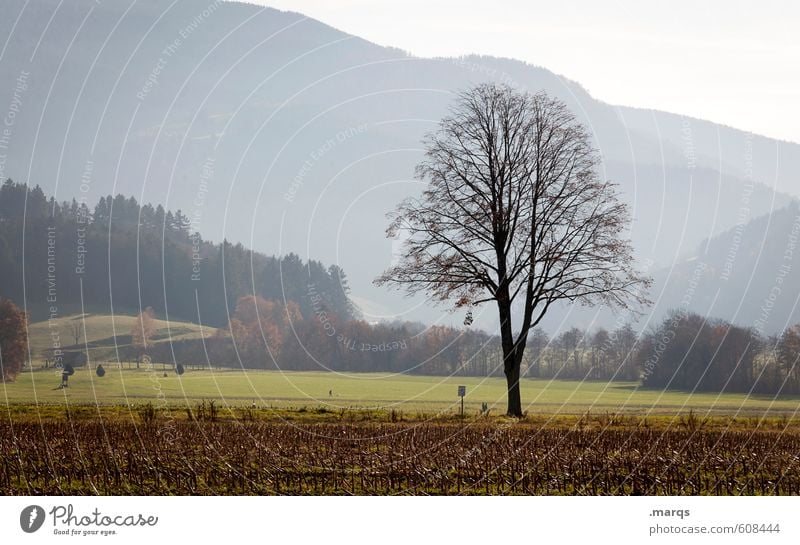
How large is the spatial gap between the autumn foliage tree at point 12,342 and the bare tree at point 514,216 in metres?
75.3

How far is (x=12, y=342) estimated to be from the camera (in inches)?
4801

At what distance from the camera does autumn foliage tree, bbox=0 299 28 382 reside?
11062 centimetres

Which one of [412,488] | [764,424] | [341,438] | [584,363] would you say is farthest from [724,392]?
[412,488]

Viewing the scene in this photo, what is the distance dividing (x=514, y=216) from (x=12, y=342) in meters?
94.5

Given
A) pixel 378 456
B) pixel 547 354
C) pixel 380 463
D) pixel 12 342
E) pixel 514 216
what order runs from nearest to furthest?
pixel 380 463
pixel 378 456
pixel 514 216
pixel 12 342
pixel 547 354

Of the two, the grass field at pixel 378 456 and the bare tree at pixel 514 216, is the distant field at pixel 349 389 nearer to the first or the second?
the bare tree at pixel 514 216

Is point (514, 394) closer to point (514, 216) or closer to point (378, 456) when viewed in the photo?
point (514, 216)

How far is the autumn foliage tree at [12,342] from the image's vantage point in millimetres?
110625

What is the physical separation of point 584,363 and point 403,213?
138083 mm

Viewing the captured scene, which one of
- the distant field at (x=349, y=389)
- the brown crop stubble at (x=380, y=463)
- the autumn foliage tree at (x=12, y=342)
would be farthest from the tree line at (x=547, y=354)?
the brown crop stubble at (x=380, y=463)

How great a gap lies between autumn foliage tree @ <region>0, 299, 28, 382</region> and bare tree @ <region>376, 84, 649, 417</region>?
7532cm

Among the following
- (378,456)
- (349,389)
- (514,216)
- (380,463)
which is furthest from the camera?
(349,389)

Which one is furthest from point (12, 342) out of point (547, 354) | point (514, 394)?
point (547, 354)

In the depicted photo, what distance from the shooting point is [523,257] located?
47.4m
